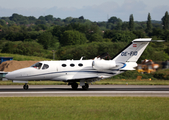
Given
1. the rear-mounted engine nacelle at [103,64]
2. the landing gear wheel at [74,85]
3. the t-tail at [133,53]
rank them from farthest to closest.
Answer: the landing gear wheel at [74,85], the t-tail at [133,53], the rear-mounted engine nacelle at [103,64]

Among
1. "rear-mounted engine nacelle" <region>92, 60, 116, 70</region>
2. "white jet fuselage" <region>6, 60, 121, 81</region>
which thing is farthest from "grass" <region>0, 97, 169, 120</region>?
"rear-mounted engine nacelle" <region>92, 60, 116, 70</region>

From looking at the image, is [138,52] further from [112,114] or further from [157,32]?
[157,32]

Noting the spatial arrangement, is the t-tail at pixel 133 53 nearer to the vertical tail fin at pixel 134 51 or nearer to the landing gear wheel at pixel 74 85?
the vertical tail fin at pixel 134 51

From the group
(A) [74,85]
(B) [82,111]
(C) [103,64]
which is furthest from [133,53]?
(B) [82,111]

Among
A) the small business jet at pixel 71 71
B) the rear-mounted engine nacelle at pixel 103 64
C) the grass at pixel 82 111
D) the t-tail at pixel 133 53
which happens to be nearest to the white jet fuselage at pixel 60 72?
the small business jet at pixel 71 71

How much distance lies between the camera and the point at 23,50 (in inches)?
3949

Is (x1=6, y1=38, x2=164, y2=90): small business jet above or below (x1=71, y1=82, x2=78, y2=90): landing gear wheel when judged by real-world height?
above

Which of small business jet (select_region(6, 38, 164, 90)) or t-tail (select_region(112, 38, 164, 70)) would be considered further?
t-tail (select_region(112, 38, 164, 70))

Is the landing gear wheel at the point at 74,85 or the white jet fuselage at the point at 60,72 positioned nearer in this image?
the white jet fuselage at the point at 60,72

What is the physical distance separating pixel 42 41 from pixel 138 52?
11179 cm

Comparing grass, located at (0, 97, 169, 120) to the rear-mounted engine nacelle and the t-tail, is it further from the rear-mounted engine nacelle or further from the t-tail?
the t-tail

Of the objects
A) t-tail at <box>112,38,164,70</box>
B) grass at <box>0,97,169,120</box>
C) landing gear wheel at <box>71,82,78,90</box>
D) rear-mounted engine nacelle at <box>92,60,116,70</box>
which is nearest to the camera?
grass at <box>0,97,169,120</box>

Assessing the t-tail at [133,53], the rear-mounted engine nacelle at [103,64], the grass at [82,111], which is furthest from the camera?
the t-tail at [133,53]

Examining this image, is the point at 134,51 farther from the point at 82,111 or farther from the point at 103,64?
the point at 82,111
